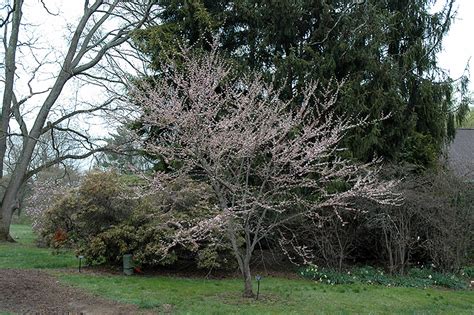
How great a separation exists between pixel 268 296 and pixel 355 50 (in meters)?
6.36

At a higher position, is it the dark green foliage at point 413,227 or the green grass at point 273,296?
the dark green foliage at point 413,227

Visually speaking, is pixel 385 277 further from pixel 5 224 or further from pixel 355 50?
pixel 5 224

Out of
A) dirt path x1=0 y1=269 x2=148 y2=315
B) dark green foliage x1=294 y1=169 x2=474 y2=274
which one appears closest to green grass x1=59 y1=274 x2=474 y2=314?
dirt path x1=0 y1=269 x2=148 y2=315

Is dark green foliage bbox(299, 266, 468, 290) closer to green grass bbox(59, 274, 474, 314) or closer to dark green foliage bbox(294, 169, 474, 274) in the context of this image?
dark green foliage bbox(294, 169, 474, 274)

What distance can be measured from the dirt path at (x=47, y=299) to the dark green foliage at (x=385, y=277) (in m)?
5.13

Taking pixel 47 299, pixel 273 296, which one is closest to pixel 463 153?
pixel 273 296

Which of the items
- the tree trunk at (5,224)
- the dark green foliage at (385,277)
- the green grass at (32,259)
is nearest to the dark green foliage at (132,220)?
the green grass at (32,259)

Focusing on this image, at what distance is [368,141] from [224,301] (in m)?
5.67

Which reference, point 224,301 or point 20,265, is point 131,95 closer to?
point 224,301

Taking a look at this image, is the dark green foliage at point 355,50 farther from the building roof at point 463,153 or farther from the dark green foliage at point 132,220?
the dark green foliage at point 132,220

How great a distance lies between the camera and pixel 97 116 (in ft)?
55.2

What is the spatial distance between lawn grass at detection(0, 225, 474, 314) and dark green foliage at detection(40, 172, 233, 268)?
0.52 m

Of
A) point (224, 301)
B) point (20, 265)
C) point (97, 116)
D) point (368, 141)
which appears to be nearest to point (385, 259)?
point (368, 141)

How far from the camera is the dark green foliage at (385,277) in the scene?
1016 centimetres
